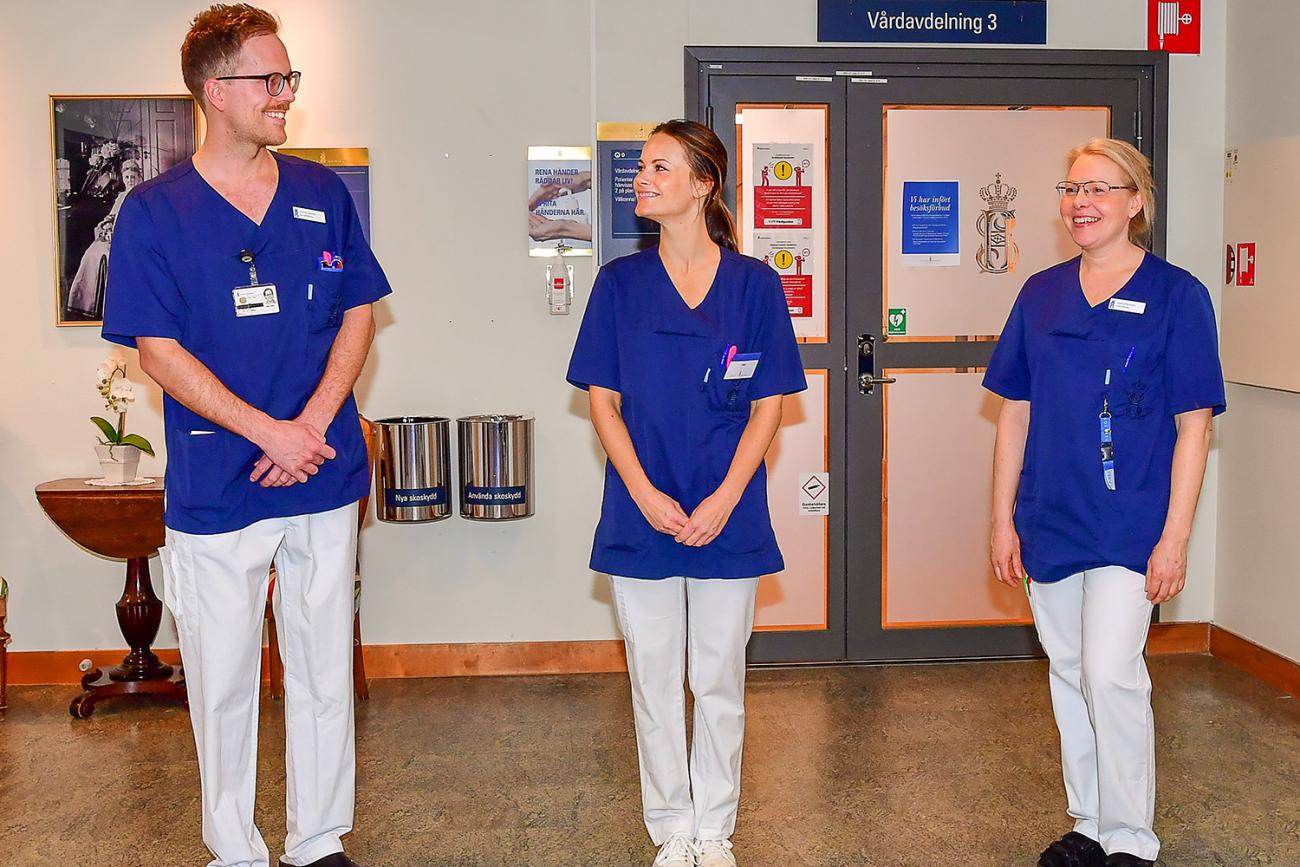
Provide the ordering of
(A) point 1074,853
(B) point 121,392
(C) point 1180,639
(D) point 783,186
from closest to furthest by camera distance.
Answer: (A) point 1074,853, (B) point 121,392, (D) point 783,186, (C) point 1180,639

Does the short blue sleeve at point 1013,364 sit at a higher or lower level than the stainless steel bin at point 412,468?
higher

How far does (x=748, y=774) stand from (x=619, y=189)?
7.34 feet

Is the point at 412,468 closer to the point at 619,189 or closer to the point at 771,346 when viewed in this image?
the point at 619,189

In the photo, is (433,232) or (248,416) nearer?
(248,416)

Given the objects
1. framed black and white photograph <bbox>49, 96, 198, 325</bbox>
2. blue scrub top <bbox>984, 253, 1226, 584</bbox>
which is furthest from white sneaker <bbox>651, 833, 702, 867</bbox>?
framed black and white photograph <bbox>49, 96, 198, 325</bbox>

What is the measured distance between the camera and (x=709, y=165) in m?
2.94

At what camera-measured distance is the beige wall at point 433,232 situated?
4789 millimetres

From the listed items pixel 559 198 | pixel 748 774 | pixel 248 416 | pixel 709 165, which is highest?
pixel 559 198

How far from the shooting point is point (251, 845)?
2879 mm

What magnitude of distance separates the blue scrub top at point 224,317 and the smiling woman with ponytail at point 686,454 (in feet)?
2.03

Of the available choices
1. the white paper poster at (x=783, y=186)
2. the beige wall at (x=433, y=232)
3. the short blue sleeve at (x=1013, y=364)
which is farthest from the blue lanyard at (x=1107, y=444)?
the beige wall at (x=433, y=232)

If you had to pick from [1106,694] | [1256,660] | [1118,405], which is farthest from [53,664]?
[1256,660]

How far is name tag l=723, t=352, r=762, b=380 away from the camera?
9.62 feet

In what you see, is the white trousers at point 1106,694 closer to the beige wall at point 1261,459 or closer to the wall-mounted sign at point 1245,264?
the beige wall at point 1261,459
